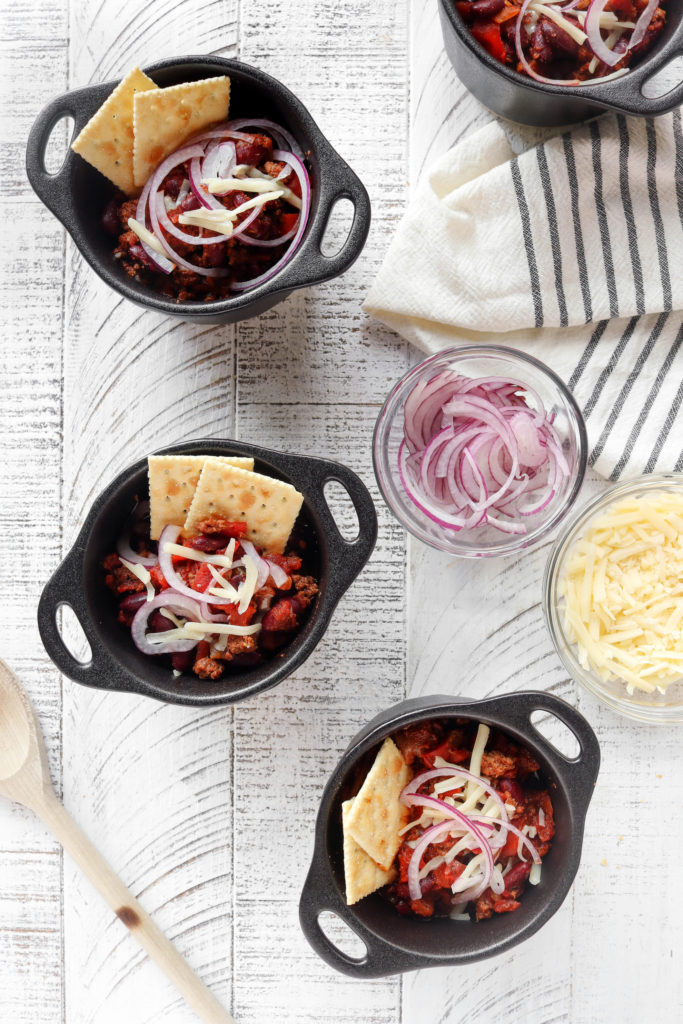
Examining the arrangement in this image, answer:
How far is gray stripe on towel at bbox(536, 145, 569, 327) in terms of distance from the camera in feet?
5.12

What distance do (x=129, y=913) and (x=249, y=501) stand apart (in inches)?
32.9

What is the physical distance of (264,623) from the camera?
1438 millimetres

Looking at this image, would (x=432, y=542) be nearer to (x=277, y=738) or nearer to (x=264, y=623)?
(x=264, y=623)

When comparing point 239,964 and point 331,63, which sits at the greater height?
point 331,63

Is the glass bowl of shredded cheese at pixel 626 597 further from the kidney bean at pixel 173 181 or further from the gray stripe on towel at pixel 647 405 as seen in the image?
the kidney bean at pixel 173 181

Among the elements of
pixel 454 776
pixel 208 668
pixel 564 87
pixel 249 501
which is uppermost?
pixel 564 87

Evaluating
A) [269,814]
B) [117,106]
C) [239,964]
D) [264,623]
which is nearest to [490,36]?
[117,106]

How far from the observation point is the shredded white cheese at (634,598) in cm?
149

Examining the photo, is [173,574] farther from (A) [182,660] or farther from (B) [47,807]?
(B) [47,807]

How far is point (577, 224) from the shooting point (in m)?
1.57

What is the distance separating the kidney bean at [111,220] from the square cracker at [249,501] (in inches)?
17.2

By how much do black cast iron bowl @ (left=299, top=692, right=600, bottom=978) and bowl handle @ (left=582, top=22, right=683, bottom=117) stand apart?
0.87 metres

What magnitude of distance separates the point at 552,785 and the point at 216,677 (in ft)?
1.83

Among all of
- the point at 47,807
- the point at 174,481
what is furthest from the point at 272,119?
the point at 47,807
